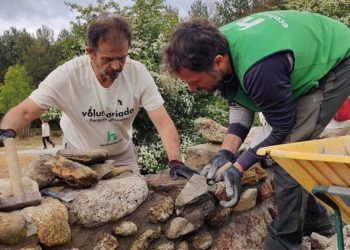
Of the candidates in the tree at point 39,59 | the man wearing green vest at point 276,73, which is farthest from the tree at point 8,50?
the man wearing green vest at point 276,73

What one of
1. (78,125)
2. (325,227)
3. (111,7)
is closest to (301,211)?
(325,227)

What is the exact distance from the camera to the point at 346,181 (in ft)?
5.38

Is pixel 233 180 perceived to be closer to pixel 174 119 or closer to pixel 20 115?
pixel 20 115

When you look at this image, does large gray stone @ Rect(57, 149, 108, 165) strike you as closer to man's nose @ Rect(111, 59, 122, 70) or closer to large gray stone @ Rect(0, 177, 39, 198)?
large gray stone @ Rect(0, 177, 39, 198)

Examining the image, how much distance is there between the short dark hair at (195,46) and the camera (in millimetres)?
2166

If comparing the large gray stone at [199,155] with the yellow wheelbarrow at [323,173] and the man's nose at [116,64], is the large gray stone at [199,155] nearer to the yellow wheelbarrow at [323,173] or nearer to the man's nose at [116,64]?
the man's nose at [116,64]

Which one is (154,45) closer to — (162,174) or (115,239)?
(162,174)

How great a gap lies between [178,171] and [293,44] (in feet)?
3.46

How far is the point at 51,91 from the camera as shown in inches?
114

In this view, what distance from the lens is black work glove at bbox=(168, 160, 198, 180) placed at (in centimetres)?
283

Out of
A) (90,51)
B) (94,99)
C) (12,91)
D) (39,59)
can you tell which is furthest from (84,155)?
(39,59)

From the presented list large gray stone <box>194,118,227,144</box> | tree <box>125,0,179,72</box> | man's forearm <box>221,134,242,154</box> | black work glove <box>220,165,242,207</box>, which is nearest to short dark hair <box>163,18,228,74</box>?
black work glove <box>220,165,242,207</box>

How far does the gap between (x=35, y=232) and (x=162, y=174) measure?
1026 mm

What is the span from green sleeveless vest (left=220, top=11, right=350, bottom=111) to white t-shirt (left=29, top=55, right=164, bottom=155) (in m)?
0.75
